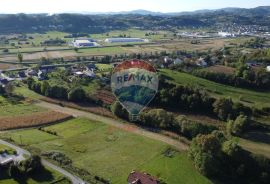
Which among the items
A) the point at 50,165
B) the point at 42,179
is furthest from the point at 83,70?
the point at 42,179

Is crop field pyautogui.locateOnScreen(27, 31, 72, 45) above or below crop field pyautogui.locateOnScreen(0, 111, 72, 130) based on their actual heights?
below

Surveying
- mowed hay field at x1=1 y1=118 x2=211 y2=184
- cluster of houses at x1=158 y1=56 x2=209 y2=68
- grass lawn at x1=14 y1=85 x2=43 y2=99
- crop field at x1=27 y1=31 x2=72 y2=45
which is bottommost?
crop field at x1=27 y1=31 x2=72 y2=45

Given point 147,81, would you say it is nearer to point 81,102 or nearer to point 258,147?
point 258,147

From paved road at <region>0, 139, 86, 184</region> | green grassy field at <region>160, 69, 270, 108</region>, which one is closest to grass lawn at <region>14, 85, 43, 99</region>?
paved road at <region>0, 139, 86, 184</region>

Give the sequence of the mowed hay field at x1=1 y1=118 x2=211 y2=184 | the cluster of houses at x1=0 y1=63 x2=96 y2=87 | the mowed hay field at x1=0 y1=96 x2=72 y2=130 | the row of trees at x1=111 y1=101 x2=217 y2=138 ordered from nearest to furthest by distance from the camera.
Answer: the mowed hay field at x1=1 y1=118 x2=211 y2=184
the row of trees at x1=111 y1=101 x2=217 y2=138
the mowed hay field at x1=0 y1=96 x2=72 y2=130
the cluster of houses at x1=0 y1=63 x2=96 y2=87

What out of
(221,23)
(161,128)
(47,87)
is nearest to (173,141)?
(161,128)

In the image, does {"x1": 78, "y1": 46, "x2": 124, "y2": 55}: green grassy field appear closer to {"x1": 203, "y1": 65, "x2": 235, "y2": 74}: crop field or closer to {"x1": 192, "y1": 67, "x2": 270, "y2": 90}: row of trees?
{"x1": 203, "y1": 65, "x2": 235, "y2": 74}: crop field

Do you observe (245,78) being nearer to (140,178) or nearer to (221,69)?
(221,69)
